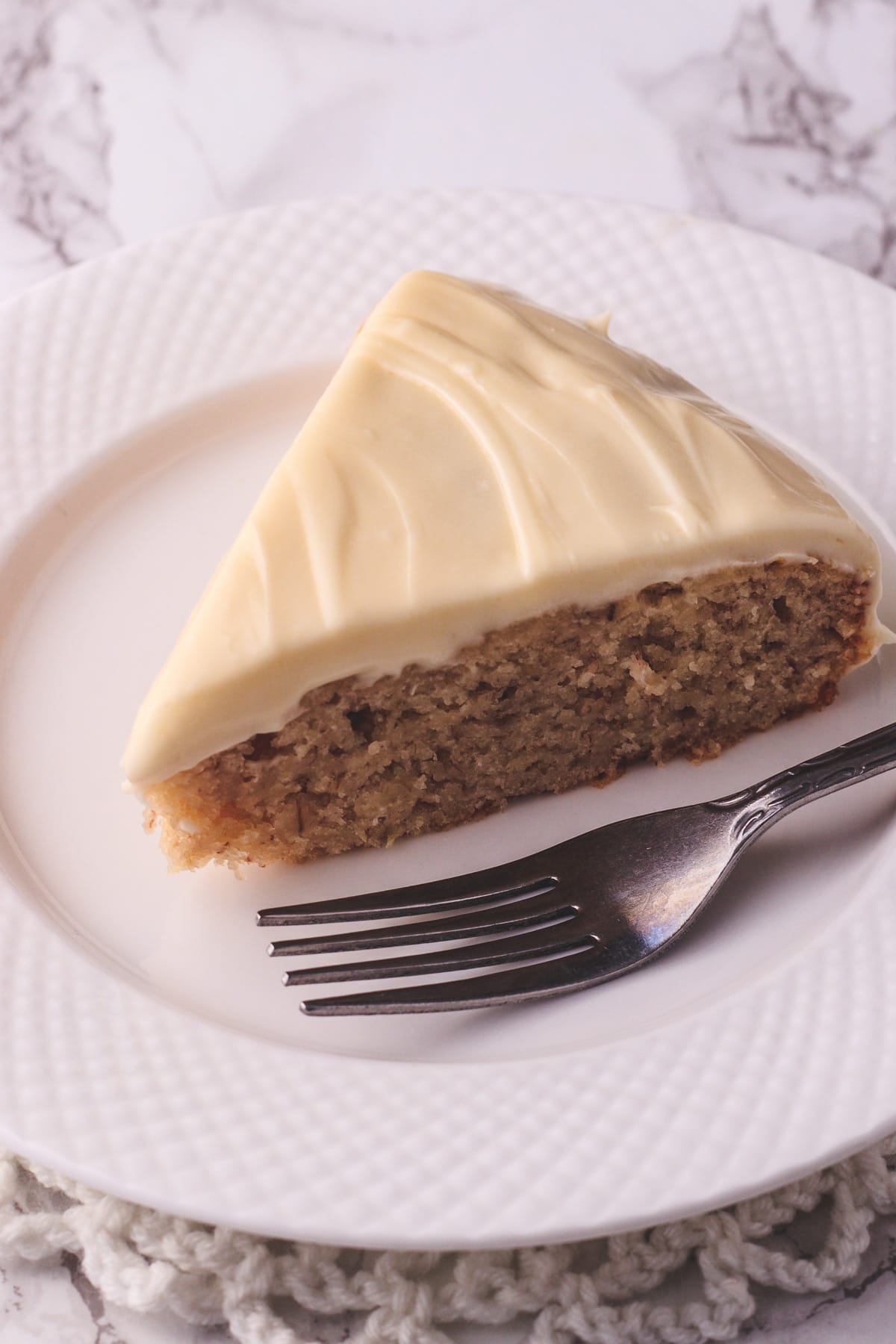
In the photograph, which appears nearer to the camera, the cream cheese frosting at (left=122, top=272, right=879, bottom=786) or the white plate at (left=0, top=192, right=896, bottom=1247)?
the white plate at (left=0, top=192, right=896, bottom=1247)

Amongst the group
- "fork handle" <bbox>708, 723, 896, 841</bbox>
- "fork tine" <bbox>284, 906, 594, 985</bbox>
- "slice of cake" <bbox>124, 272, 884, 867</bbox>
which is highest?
"slice of cake" <bbox>124, 272, 884, 867</bbox>

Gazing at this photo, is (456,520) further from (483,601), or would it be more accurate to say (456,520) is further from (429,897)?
(429,897)

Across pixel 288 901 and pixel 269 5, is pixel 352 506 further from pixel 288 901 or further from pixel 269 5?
pixel 269 5

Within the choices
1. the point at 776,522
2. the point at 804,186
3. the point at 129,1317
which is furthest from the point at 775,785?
the point at 804,186

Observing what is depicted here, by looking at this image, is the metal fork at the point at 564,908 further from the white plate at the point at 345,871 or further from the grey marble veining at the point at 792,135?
the grey marble veining at the point at 792,135

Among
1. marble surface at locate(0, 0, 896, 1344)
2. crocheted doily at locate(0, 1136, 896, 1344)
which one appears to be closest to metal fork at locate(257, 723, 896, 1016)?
crocheted doily at locate(0, 1136, 896, 1344)

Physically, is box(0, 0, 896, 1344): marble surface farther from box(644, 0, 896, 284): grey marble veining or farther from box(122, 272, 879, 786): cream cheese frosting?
box(122, 272, 879, 786): cream cheese frosting
